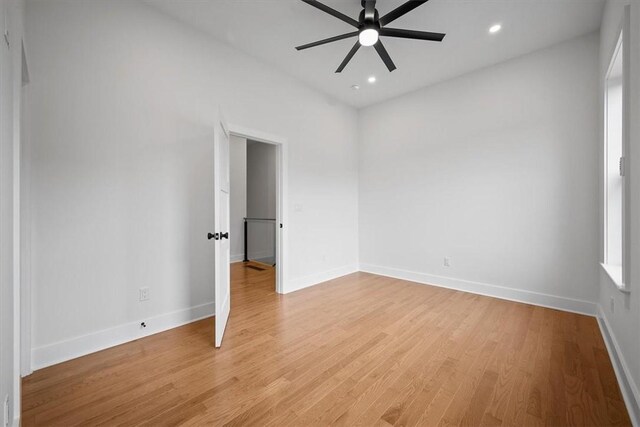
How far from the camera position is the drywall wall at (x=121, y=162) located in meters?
2.02

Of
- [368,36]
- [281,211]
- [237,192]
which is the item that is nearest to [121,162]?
[281,211]

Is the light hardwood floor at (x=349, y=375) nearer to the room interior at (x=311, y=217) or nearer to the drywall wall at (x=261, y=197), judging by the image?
the room interior at (x=311, y=217)

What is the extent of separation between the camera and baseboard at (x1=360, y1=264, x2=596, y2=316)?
9.61 feet

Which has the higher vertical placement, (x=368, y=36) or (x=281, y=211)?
(x=368, y=36)

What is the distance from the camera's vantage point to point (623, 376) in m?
1.75

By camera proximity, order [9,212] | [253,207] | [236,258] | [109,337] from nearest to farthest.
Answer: [9,212] < [109,337] < [236,258] < [253,207]

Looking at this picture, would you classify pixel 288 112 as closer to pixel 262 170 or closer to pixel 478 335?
pixel 262 170

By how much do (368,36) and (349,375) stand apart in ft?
8.76

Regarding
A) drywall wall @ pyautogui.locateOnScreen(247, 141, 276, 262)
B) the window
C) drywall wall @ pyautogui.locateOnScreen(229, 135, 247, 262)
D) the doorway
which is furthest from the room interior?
drywall wall @ pyautogui.locateOnScreen(229, 135, 247, 262)

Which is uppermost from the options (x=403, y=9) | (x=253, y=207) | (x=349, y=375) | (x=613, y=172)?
(x=403, y=9)

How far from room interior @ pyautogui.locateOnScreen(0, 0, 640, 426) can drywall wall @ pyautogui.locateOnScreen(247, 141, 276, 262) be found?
75.7 inches

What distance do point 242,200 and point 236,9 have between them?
13.0 feet

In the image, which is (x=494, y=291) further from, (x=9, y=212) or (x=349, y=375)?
(x=9, y=212)

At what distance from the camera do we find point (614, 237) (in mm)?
2432
